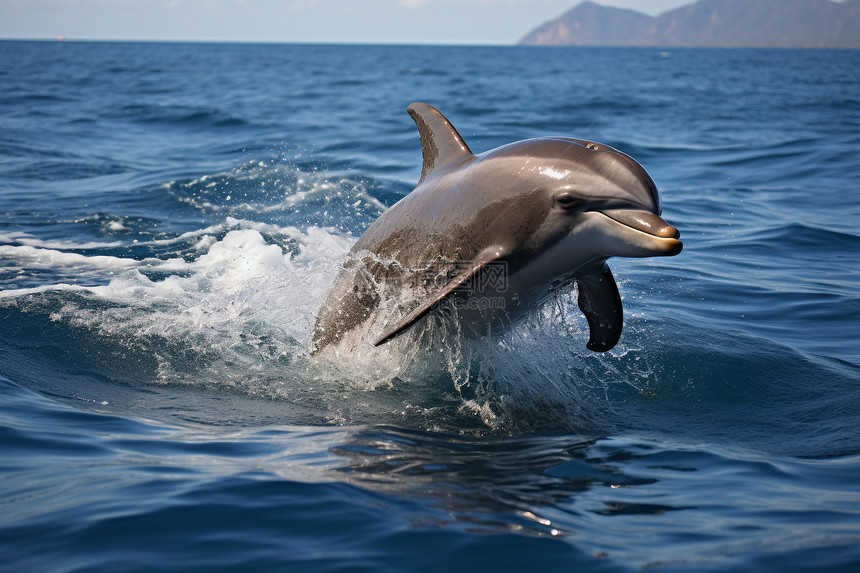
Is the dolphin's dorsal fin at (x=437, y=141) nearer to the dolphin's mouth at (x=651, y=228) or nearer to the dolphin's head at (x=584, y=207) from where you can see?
the dolphin's head at (x=584, y=207)

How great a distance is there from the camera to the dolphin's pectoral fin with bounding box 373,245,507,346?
235 inches

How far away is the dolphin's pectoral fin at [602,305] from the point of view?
21.8 ft

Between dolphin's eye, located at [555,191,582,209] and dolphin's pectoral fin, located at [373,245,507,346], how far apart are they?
0.58 m

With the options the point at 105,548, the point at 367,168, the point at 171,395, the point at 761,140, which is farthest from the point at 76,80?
the point at 105,548

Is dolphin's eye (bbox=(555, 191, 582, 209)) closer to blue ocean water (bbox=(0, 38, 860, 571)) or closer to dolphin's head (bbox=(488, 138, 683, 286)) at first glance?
dolphin's head (bbox=(488, 138, 683, 286))

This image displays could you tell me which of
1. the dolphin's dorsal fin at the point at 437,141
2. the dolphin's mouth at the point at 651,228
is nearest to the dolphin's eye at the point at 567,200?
the dolphin's mouth at the point at 651,228

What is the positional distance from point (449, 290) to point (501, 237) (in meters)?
0.61

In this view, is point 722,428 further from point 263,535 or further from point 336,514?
point 263,535

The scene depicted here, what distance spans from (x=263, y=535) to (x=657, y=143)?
20571mm

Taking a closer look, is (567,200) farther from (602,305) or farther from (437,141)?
(437,141)

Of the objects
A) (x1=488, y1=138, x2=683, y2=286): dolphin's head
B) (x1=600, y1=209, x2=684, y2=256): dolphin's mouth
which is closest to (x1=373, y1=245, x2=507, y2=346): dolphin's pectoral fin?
(x1=488, y1=138, x2=683, y2=286): dolphin's head

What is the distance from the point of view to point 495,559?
4.02 meters

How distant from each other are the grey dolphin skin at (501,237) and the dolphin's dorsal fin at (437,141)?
0.01 meters

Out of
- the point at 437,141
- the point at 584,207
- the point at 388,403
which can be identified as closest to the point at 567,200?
the point at 584,207
